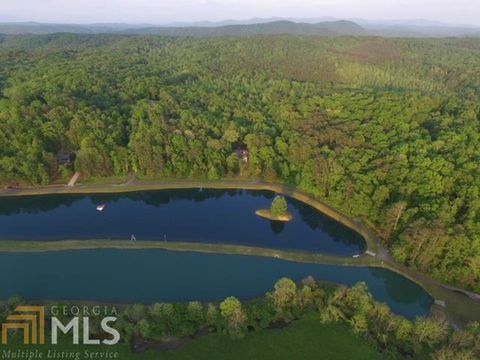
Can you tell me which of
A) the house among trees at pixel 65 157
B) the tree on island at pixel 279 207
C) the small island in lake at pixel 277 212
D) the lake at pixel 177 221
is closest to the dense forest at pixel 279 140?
the house among trees at pixel 65 157

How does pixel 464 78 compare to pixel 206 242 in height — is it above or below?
above

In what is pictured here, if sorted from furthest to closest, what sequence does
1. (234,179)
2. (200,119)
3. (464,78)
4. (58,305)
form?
(464,78), (200,119), (234,179), (58,305)

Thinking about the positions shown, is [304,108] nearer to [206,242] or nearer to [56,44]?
[206,242]

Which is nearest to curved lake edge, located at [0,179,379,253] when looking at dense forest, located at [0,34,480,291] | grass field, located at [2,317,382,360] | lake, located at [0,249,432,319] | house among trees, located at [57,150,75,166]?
dense forest, located at [0,34,480,291]

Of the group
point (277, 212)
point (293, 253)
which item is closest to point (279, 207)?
point (277, 212)

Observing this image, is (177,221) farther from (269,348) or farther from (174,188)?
(269,348)

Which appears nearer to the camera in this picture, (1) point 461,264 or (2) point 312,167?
(1) point 461,264

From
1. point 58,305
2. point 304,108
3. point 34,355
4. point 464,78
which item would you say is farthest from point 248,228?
point 464,78
